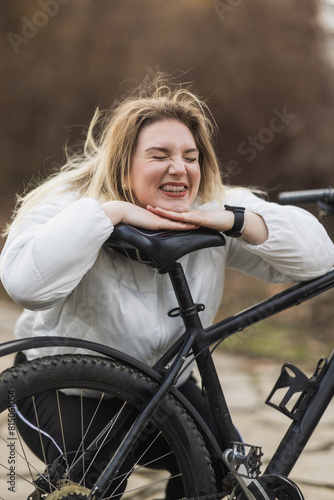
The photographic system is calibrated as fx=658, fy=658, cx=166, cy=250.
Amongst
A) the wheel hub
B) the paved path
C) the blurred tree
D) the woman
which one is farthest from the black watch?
the blurred tree

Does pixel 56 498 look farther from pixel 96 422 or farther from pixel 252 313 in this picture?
pixel 252 313

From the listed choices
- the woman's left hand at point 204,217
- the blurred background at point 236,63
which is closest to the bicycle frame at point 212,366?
the woman's left hand at point 204,217

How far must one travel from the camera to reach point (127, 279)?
4.91 ft

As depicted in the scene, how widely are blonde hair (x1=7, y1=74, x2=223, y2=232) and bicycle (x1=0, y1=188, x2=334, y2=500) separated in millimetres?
178

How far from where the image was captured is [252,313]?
1501 millimetres

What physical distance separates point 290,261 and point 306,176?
3466 millimetres

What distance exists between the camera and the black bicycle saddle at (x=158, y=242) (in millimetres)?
1350

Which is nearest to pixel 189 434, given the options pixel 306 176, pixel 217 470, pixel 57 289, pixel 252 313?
pixel 217 470

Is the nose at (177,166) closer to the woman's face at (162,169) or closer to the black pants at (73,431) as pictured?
the woman's face at (162,169)

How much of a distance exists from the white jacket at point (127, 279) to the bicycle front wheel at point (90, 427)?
12 centimetres

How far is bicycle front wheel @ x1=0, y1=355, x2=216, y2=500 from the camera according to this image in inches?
51.9

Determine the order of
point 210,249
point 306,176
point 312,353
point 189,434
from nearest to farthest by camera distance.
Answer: point 189,434 → point 210,249 → point 312,353 → point 306,176

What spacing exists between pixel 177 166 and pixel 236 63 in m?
3.72

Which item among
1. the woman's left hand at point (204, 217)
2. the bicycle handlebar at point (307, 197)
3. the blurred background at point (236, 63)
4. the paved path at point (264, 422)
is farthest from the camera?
the blurred background at point (236, 63)
